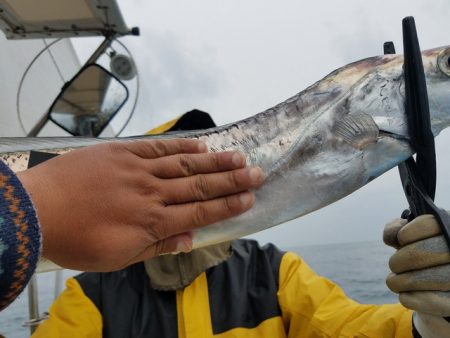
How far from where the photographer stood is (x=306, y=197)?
1294mm

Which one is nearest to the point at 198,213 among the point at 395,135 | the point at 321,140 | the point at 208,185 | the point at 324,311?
the point at 208,185

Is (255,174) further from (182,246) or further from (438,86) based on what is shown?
(438,86)

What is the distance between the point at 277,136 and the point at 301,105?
0.12m

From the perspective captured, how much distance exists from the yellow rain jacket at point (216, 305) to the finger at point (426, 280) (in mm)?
885

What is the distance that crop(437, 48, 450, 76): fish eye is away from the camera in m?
1.23

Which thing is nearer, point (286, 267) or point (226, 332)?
point (226, 332)

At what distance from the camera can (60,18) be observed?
11.0ft

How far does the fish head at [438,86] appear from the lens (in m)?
1.23

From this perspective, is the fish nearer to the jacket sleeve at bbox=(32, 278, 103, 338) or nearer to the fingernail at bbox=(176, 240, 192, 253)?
the fingernail at bbox=(176, 240, 192, 253)

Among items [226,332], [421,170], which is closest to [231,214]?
[421,170]

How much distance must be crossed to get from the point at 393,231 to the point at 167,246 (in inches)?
26.9

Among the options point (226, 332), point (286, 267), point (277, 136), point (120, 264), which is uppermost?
point (277, 136)

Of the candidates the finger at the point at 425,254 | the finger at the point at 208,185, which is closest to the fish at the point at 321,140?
the finger at the point at 208,185

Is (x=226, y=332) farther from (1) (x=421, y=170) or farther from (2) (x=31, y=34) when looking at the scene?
(2) (x=31, y=34)
